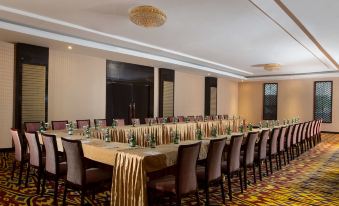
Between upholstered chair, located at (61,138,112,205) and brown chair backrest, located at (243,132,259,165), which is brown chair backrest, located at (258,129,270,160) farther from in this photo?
upholstered chair, located at (61,138,112,205)

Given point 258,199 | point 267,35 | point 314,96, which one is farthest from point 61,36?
point 314,96

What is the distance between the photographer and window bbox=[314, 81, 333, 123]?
12799 millimetres

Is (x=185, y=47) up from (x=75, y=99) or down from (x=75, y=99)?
up

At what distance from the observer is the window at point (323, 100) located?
12.8 metres

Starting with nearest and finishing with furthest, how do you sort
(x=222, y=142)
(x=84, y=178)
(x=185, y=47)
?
(x=84, y=178) < (x=222, y=142) < (x=185, y=47)

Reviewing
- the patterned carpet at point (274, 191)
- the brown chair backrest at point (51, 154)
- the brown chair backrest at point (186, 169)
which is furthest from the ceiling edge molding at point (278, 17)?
the brown chair backrest at point (51, 154)

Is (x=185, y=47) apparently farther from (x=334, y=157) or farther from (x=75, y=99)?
(x=334, y=157)

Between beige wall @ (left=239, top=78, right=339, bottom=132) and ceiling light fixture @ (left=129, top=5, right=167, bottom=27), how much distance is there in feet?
37.8

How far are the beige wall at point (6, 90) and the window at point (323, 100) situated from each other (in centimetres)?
1302

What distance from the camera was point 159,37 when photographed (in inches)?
256

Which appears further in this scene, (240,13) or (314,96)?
(314,96)

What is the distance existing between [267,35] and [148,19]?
315 cm

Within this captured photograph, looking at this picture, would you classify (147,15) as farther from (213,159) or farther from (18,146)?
(18,146)

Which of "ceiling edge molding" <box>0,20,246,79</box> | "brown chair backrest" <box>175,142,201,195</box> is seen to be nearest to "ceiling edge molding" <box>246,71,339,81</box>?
"ceiling edge molding" <box>0,20,246,79</box>
